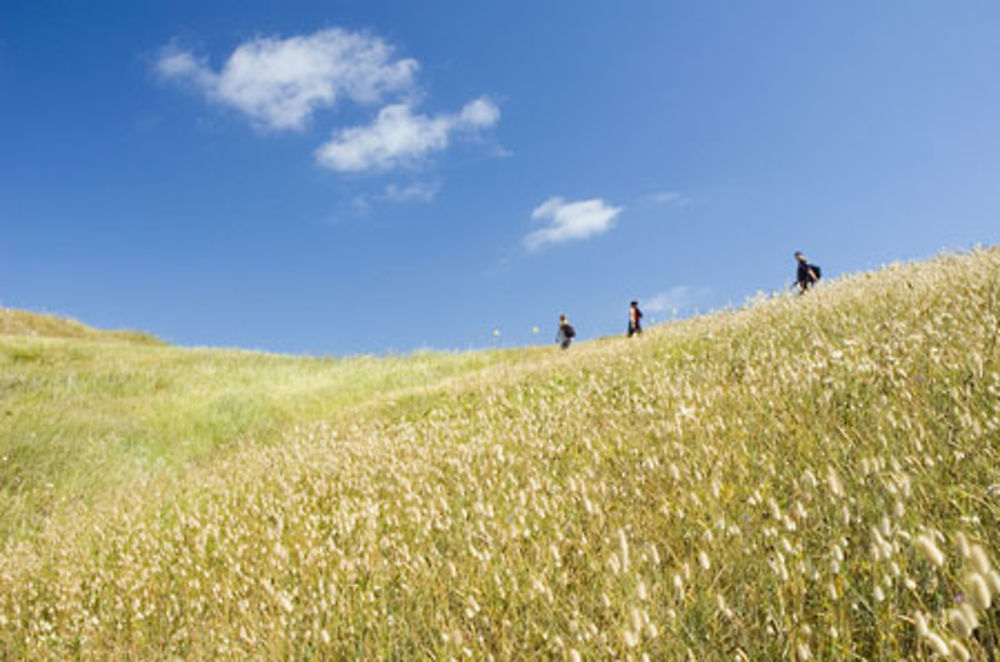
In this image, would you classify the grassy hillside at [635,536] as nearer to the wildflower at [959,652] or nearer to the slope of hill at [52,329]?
the wildflower at [959,652]

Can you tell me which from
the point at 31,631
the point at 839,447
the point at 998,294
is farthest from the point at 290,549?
the point at 998,294

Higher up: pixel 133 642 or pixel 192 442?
pixel 192 442

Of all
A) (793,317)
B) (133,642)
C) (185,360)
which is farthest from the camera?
(185,360)

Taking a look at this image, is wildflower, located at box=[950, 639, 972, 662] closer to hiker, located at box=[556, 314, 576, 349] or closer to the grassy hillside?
the grassy hillside

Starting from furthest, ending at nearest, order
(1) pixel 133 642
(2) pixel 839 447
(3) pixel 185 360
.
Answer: (3) pixel 185 360, (1) pixel 133 642, (2) pixel 839 447

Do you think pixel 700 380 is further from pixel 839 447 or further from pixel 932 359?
Result: pixel 839 447

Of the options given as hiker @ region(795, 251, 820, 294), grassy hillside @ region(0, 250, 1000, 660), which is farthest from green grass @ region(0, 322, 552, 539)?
hiker @ region(795, 251, 820, 294)

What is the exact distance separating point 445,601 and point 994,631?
82.8 inches

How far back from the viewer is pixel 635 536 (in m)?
3.21

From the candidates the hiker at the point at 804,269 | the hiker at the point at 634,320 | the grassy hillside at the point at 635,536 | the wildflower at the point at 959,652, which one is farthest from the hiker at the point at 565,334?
the wildflower at the point at 959,652

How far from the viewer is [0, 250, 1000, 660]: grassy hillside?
227 centimetres

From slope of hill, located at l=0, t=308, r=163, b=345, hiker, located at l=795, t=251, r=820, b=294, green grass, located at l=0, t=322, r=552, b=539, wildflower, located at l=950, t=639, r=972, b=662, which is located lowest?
wildflower, located at l=950, t=639, r=972, b=662

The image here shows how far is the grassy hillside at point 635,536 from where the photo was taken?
7.45ft

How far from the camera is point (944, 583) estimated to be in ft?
7.38
